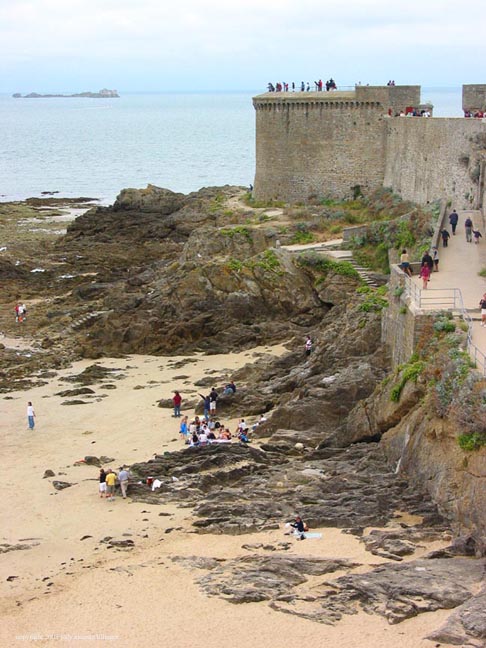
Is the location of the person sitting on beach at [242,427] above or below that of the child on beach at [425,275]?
below

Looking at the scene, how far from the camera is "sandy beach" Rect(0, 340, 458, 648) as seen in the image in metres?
12.8

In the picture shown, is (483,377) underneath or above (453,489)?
above

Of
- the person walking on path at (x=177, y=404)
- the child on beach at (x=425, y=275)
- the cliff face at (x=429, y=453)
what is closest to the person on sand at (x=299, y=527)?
the cliff face at (x=429, y=453)

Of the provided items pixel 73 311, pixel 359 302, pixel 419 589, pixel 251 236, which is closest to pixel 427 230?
pixel 359 302

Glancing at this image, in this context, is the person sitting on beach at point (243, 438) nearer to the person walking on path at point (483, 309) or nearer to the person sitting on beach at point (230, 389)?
the person sitting on beach at point (230, 389)

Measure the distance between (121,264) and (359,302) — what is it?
17667 millimetres

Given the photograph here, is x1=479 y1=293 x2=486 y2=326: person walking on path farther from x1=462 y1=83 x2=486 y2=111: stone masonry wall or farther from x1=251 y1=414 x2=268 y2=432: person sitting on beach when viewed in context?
x1=462 y1=83 x2=486 y2=111: stone masonry wall

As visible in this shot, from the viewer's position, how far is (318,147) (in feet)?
134

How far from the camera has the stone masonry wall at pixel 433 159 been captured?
29.8 meters

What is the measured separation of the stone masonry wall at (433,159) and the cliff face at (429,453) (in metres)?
11.7

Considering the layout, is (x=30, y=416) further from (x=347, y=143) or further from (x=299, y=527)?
(x=347, y=143)

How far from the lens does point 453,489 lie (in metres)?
15.0

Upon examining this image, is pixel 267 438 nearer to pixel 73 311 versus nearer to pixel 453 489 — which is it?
pixel 453 489

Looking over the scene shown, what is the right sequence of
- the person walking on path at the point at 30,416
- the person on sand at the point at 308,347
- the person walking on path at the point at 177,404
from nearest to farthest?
the person walking on path at the point at 30,416 → the person walking on path at the point at 177,404 → the person on sand at the point at 308,347
